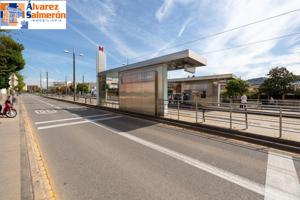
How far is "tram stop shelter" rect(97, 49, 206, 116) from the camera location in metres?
12.1

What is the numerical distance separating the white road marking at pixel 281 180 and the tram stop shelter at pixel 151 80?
7.10 m

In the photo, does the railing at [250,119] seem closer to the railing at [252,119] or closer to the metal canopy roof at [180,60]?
the railing at [252,119]

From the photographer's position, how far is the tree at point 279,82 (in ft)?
105

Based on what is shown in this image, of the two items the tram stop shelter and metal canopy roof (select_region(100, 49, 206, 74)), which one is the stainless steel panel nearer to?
the tram stop shelter

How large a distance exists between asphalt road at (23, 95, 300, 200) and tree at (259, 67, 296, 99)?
31.2 metres

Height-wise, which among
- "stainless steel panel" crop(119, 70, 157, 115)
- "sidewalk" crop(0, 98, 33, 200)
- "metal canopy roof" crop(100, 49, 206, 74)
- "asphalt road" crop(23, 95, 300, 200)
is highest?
"metal canopy roof" crop(100, 49, 206, 74)

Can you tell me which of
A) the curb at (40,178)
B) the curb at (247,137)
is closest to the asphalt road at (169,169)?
the curb at (40,178)

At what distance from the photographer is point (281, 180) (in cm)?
394

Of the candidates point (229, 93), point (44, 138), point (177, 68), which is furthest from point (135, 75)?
point (229, 93)

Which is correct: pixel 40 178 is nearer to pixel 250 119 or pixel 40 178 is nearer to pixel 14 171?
pixel 14 171

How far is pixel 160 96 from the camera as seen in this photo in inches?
500

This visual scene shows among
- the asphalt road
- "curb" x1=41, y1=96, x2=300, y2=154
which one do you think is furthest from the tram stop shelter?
the asphalt road

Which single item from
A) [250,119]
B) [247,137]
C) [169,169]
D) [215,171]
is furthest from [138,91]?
[215,171]

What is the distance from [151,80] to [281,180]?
10.0 metres
